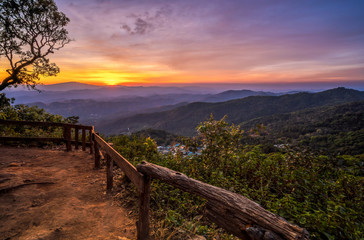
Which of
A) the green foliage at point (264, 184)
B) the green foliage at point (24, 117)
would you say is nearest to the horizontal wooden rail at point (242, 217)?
the green foliage at point (264, 184)

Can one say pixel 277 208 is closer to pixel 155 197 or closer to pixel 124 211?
pixel 155 197

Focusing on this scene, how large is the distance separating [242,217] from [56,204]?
4.20 meters

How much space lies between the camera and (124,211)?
385 centimetres

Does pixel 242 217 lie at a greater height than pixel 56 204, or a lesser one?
greater

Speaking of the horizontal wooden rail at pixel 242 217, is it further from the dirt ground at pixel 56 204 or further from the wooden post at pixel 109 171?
the wooden post at pixel 109 171

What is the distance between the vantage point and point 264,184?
17.0 feet

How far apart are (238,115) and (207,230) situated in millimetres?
193016

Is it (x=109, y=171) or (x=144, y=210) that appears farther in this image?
(x=109, y=171)

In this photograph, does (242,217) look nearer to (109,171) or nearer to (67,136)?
(109,171)

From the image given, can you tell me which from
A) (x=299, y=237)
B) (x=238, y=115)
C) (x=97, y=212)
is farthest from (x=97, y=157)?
(x=238, y=115)

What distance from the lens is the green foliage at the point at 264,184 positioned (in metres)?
3.20

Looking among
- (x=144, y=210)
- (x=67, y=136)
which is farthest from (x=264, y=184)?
(x=67, y=136)

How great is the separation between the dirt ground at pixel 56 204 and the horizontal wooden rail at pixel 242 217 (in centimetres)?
197

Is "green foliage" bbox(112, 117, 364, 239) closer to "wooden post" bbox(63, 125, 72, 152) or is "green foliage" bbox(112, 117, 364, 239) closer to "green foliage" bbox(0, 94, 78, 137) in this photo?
"wooden post" bbox(63, 125, 72, 152)
